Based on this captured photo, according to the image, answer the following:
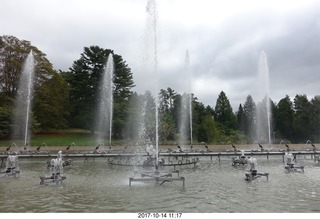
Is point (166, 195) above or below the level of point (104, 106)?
below

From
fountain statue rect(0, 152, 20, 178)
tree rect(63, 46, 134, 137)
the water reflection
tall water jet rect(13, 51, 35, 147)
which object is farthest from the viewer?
tree rect(63, 46, 134, 137)

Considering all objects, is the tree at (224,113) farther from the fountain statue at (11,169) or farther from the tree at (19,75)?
the fountain statue at (11,169)

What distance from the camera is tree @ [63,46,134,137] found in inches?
2304

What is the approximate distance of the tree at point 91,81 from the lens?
58.5 metres

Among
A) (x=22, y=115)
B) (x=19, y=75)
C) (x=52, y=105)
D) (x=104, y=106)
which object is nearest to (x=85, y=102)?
(x=104, y=106)

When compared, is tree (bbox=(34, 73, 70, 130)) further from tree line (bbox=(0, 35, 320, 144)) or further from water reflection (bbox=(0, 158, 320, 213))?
water reflection (bbox=(0, 158, 320, 213))

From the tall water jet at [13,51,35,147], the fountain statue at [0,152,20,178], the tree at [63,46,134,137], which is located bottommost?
the fountain statue at [0,152,20,178]

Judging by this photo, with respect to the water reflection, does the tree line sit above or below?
above

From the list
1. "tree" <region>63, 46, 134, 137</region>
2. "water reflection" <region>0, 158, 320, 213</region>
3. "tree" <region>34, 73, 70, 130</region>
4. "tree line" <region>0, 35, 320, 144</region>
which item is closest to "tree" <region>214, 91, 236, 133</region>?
"tree line" <region>0, 35, 320, 144</region>

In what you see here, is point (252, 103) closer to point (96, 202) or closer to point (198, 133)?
point (198, 133)

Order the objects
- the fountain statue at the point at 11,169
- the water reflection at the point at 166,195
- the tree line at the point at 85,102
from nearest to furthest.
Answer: the water reflection at the point at 166,195 < the fountain statue at the point at 11,169 < the tree line at the point at 85,102

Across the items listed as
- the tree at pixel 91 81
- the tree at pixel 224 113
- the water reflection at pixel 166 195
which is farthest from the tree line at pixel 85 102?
the water reflection at pixel 166 195

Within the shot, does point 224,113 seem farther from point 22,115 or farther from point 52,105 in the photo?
point 22,115

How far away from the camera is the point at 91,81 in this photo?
59156 mm
